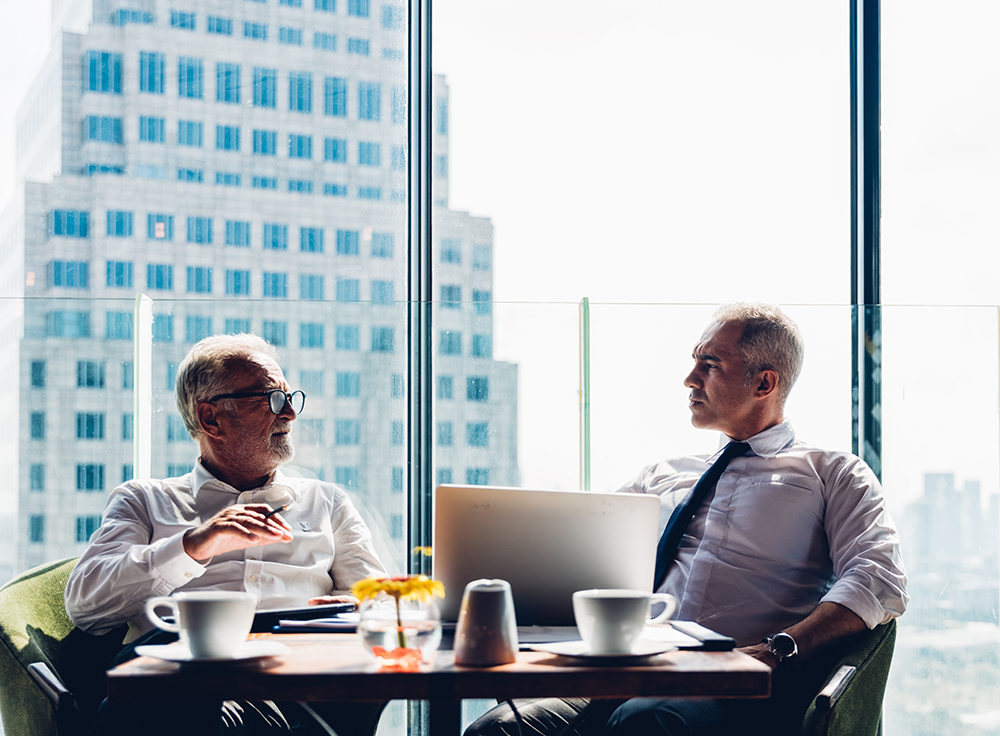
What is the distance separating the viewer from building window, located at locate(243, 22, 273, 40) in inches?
146

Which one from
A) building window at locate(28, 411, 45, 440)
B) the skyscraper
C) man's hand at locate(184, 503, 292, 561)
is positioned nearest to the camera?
man's hand at locate(184, 503, 292, 561)

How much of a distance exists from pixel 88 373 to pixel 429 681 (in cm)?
199

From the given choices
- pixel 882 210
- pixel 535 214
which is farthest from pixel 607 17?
pixel 882 210

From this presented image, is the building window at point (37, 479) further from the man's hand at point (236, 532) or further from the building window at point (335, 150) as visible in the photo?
the building window at point (335, 150)

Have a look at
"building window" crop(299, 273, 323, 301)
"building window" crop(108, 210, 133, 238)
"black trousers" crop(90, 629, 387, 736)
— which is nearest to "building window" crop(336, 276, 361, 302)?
"building window" crop(299, 273, 323, 301)

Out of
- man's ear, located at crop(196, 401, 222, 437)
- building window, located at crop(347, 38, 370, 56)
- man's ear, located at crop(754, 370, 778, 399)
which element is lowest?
man's ear, located at crop(196, 401, 222, 437)

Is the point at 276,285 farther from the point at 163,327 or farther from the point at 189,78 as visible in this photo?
the point at 163,327

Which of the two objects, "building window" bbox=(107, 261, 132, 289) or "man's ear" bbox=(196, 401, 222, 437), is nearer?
"man's ear" bbox=(196, 401, 222, 437)

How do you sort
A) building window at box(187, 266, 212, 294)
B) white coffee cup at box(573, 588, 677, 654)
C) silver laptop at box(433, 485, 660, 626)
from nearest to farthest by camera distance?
white coffee cup at box(573, 588, 677, 654)
silver laptop at box(433, 485, 660, 626)
building window at box(187, 266, 212, 294)

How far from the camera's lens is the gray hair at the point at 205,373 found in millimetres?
2271

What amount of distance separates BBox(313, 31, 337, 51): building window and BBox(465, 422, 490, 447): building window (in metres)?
1.86

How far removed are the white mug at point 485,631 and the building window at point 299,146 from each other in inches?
120

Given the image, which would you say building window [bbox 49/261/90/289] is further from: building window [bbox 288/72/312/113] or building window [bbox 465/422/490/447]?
building window [bbox 465/422/490/447]

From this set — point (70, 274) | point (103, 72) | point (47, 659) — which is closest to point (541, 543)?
point (47, 659)
